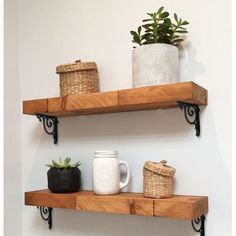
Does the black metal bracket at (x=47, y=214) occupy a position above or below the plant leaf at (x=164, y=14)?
below

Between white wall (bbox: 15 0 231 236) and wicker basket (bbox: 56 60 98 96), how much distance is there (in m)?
0.11

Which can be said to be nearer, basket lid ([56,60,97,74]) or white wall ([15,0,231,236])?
white wall ([15,0,231,236])

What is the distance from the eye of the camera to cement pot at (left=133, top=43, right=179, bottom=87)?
104cm

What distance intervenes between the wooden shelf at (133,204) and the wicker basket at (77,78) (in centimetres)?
38

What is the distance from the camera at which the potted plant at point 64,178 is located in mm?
1221

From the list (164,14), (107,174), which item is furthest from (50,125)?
(164,14)

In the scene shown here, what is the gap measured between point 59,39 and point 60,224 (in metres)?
0.80

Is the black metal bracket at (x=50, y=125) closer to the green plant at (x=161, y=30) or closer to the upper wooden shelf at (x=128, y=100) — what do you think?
the upper wooden shelf at (x=128, y=100)

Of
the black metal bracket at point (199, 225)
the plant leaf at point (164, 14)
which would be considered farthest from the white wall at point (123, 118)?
the plant leaf at point (164, 14)

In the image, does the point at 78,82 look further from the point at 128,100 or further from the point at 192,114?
the point at 192,114

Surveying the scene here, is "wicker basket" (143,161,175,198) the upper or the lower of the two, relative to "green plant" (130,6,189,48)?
lower
